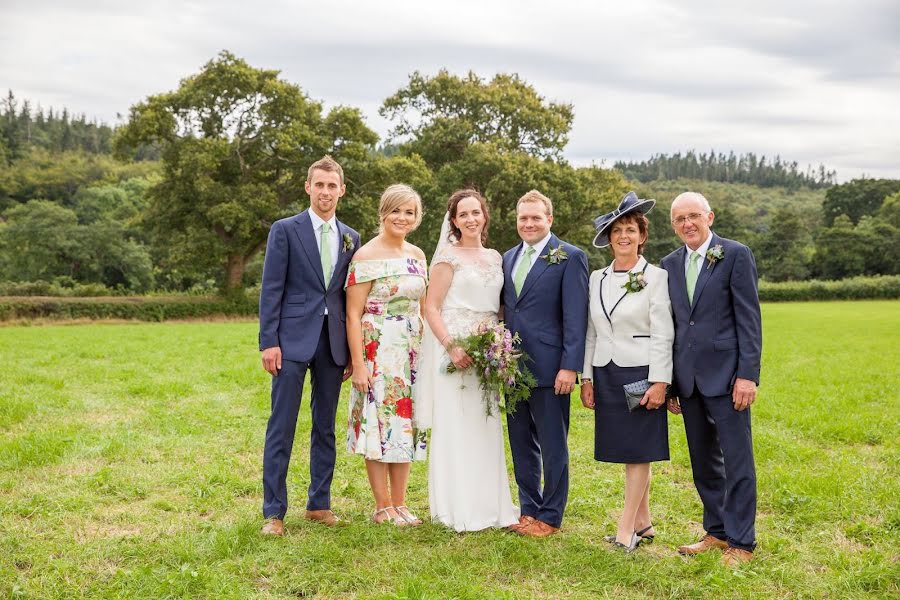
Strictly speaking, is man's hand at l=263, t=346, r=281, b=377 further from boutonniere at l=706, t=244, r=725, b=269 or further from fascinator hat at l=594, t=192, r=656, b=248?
boutonniere at l=706, t=244, r=725, b=269

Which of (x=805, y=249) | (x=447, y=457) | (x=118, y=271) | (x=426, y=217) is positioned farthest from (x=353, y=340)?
(x=805, y=249)

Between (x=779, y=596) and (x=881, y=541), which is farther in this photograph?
(x=881, y=541)

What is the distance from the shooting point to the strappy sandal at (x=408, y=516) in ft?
19.8

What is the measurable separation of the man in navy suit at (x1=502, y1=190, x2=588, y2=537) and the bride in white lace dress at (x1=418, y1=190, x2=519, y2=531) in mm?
187

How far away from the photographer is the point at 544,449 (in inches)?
230

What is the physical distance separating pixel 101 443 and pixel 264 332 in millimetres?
Answer: 4117

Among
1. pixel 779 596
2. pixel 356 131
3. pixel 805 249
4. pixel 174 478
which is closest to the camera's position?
pixel 779 596

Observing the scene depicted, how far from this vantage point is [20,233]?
48312 millimetres

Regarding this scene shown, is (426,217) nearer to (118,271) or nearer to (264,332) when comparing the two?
(118,271)

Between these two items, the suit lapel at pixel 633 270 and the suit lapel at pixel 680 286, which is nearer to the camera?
the suit lapel at pixel 680 286

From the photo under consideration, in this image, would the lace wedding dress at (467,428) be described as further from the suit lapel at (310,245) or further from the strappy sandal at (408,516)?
the suit lapel at (310,245)

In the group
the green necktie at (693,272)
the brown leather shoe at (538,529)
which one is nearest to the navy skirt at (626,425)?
the green necktie at (693,272)

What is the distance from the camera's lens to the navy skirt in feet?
17.8

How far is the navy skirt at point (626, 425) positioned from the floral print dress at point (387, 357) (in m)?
1.59
